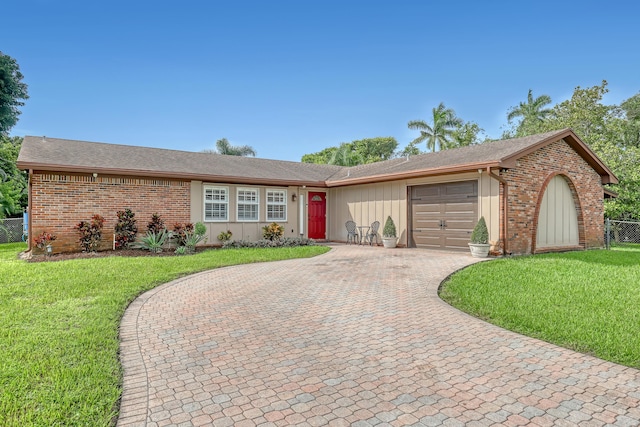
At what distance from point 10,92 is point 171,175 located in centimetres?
1632

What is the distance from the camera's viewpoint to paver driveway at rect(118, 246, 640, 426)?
254cm

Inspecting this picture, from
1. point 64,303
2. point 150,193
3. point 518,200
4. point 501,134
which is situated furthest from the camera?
point 501,134

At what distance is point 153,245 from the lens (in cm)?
1109

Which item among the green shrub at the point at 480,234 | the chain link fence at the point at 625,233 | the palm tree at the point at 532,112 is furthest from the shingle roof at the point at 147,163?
the palm tree at the point at 532,112

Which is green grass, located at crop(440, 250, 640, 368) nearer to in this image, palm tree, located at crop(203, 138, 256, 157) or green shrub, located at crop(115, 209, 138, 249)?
green shrub, located at crop(115, 209, 138, 249)

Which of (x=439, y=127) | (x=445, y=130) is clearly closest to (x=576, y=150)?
(x=439, y=127)

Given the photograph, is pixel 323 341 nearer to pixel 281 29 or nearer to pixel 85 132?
pixel 281 29

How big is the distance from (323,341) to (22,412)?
2.52 m

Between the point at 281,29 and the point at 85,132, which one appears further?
the point at 85,132

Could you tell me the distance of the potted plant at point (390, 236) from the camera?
12.6 metres

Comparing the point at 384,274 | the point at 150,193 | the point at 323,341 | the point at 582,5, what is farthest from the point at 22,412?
the point at 582,5

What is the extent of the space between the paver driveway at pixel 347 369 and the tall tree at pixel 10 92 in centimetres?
2193

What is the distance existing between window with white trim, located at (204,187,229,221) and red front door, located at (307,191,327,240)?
12.0 ft

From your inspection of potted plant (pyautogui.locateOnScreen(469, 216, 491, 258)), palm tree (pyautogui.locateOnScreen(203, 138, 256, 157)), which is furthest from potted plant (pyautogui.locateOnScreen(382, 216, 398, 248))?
palm tree (pyautogui.locateOnScreen(203, 138, 256, 157))
